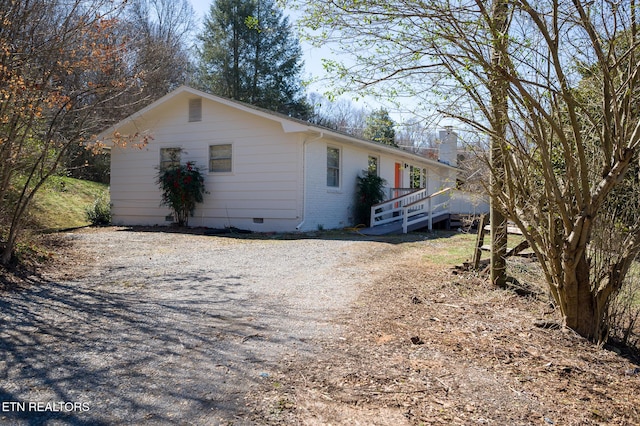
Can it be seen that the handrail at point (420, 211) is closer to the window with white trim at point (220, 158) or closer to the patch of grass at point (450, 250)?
the patch of grass at point (450, 250)

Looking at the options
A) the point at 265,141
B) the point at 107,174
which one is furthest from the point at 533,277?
the point at 107,174

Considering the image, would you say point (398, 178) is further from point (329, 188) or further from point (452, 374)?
point (452, 374)

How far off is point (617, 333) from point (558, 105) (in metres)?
2.34

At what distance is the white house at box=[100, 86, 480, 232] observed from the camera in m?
12.4

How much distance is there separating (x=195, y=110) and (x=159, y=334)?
11094mm

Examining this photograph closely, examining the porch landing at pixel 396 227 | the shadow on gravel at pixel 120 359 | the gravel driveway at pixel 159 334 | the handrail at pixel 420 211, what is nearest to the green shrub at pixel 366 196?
the porch landing at pixel 396 227

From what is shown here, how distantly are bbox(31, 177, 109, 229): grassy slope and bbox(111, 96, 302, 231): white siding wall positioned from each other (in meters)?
1.61

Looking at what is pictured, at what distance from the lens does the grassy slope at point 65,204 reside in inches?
546

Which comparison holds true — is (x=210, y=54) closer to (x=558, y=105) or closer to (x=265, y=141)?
(x=265, y=141)

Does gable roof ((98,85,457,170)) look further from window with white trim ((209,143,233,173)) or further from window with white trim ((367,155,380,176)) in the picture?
window with white trim ((209,143,233,173))

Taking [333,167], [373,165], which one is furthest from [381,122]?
[373,165]

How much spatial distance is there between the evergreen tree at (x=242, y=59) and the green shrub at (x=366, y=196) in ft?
42.8

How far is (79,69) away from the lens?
22.9ft

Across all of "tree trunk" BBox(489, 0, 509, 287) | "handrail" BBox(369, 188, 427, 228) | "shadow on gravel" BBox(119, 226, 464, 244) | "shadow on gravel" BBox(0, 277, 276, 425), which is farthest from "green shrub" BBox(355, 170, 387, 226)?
"shadow on gravel" BBox(0, 277, 276, 425)
